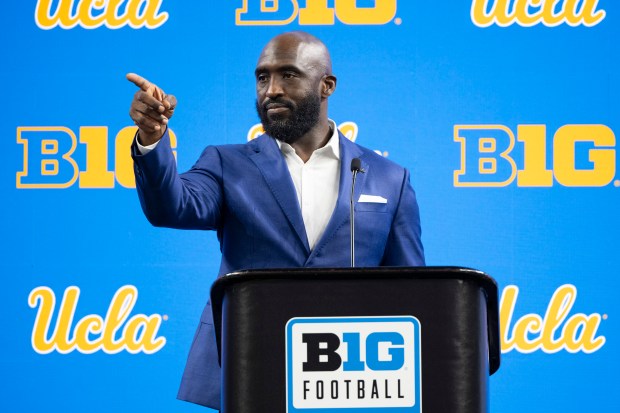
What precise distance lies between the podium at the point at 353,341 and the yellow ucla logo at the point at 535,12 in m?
2.40

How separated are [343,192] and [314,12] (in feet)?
4.75

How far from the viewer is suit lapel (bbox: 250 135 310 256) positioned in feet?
8.60

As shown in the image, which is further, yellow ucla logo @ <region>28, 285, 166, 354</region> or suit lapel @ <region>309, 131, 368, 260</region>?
yellow ucla logo @ <region>28, 285, 166, 354</region>

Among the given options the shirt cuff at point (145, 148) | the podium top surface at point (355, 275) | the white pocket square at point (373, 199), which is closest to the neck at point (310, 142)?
the white pocket square at point (373, 199)

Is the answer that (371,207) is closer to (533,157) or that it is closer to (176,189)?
(176,189)

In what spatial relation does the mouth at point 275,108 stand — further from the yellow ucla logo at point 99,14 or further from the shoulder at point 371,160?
the yellow ucla logo at point 99,14

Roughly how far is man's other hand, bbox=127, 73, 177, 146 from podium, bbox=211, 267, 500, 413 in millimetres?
503

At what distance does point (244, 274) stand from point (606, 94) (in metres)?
2.58

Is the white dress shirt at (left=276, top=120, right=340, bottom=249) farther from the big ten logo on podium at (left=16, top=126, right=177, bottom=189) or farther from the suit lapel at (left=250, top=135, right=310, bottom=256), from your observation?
the big ten logo on podium at (left=16, top=126, right=177, bottom=189)

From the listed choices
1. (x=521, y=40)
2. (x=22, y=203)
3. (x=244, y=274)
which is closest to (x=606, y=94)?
(x=521, y=40)

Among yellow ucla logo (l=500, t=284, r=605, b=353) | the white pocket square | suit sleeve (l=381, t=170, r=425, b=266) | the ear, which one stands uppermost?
the ear

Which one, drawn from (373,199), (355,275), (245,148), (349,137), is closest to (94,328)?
(349,137)

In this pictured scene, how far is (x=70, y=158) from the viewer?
12.8ft

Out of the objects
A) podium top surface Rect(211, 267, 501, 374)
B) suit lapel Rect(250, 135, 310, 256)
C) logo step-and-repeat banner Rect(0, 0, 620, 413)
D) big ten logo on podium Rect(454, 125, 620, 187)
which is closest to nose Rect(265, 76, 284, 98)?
suit lapel Rect(250, 135, 310, 256)
